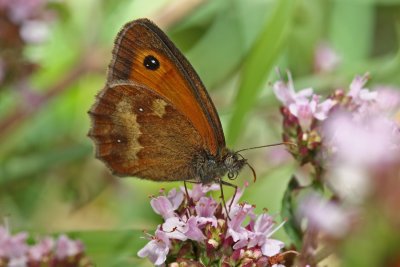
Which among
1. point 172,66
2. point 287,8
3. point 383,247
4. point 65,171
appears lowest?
point 65,171

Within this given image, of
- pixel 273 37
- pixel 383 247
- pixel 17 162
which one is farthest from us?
pixel 17 162

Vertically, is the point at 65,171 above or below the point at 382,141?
below

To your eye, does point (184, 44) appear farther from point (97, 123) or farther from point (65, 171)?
point (97, 123)

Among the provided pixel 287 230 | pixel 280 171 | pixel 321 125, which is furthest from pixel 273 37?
pixel 287 230

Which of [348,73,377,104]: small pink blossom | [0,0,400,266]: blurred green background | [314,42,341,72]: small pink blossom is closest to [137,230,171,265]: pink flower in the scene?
[348,73,377,104]: small pink blossom

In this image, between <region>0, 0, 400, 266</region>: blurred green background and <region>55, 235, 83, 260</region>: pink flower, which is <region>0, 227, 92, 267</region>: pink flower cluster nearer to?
<region>55, 235, 83, 260</region>: pink flower
